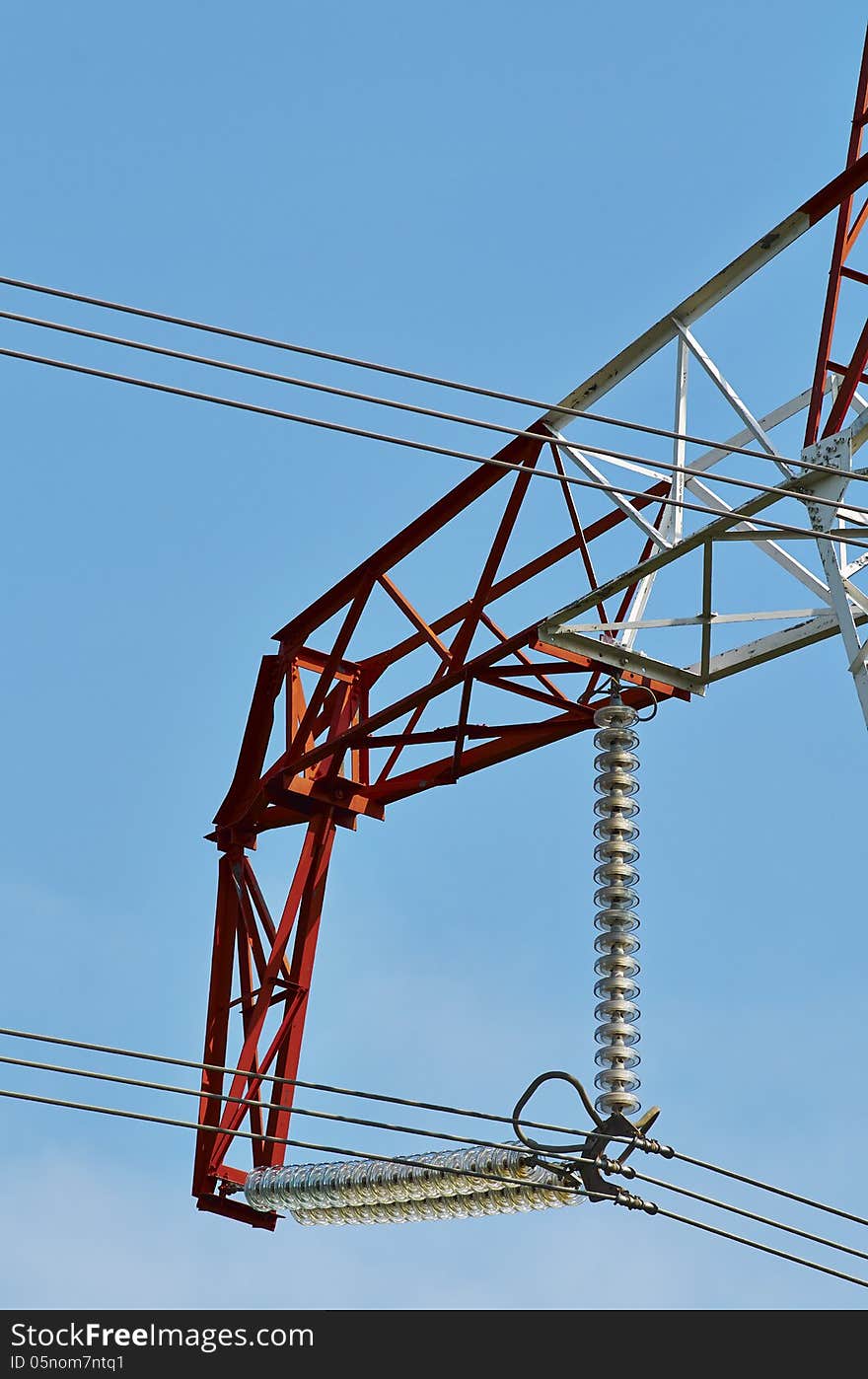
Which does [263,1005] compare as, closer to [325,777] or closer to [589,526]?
[325,777]

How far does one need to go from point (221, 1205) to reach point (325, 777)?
3.83 metres

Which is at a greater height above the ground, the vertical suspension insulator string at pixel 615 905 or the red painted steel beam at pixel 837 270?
the red painted steel beam at pixel 837 270

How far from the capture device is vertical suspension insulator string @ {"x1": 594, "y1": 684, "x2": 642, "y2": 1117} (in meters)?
17.2

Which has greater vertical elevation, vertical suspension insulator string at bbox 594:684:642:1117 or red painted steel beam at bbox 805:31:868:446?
red painted steel beam at bbox 805:31:868:446

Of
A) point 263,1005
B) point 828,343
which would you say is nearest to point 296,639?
point 263,1005

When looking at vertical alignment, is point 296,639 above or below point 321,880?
above

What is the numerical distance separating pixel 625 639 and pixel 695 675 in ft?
1.92

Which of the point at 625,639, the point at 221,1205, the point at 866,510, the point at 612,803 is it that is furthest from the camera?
the point at 221,1205

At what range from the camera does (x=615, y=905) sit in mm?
17797

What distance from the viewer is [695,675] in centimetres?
1948

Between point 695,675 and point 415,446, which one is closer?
point 415,446

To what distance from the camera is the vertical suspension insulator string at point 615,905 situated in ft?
56.5

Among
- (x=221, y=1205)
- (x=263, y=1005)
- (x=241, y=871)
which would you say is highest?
(x=241, y=871)

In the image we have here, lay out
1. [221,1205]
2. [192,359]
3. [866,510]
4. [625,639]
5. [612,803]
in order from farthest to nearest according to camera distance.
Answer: [221,1205]
[625,639]
[612,803]
[866,510]
[192,359]
